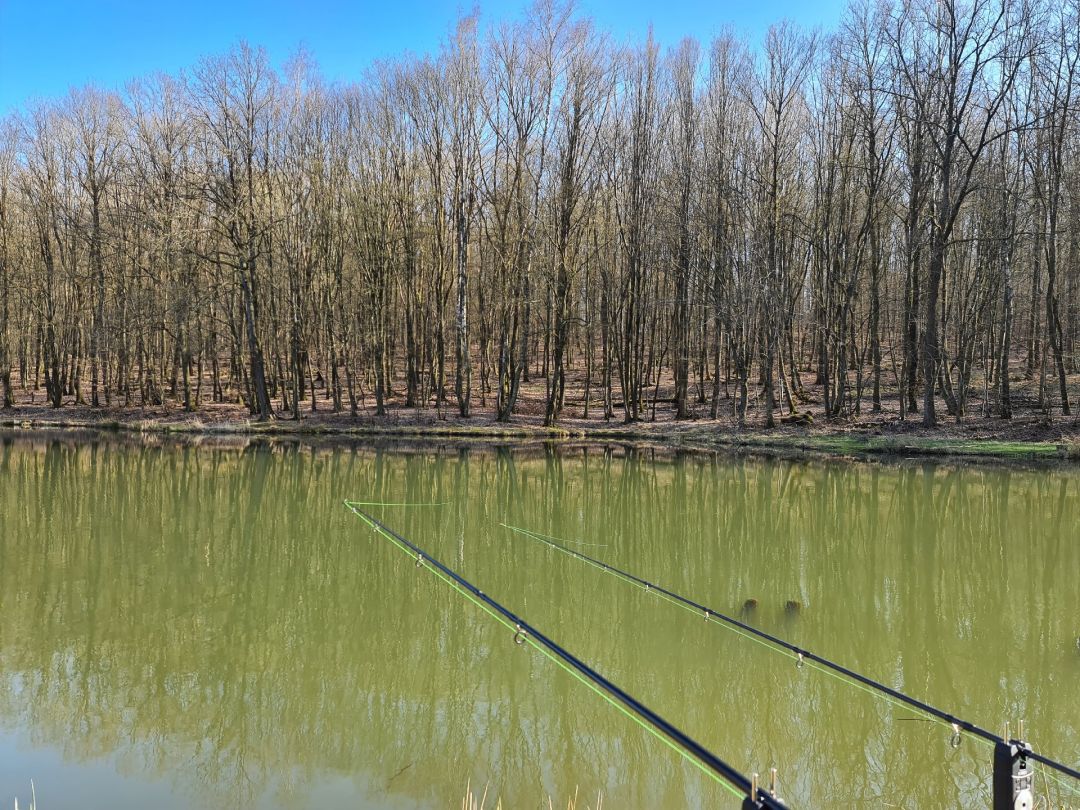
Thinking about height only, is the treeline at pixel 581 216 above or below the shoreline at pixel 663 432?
above

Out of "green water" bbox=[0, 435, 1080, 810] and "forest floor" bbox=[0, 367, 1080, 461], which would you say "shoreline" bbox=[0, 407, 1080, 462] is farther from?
"green water" bbox=[0, 435, 1080, 810]

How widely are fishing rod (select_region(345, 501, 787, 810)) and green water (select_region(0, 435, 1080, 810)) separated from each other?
0.42 feet

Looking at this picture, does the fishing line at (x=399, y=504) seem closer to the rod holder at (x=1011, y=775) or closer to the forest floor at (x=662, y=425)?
the rod holder at (x=1011, y=775)

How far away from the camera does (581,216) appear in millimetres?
27359

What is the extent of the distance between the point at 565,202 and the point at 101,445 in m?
17.6

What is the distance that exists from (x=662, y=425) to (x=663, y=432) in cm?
99

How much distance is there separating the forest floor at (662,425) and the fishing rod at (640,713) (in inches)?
615

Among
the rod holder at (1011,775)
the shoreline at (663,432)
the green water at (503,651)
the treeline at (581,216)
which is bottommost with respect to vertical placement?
the green water at (503,651)

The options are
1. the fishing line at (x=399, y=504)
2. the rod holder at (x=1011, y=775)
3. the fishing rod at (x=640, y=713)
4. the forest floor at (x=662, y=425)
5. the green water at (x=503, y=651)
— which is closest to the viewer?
the fishing rod at (x=640, y=713)

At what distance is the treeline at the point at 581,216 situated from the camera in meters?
24.5

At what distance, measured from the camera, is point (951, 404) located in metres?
25.0

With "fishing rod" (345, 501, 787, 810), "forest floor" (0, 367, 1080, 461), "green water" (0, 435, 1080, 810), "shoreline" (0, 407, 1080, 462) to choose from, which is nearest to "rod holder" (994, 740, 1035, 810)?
"fishing rod" (345, 501, 787, 810)

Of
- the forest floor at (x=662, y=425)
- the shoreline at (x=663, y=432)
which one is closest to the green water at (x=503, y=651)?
the shoreline at (x=663, y=432)

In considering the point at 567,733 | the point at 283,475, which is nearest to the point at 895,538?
the point at 567,733
